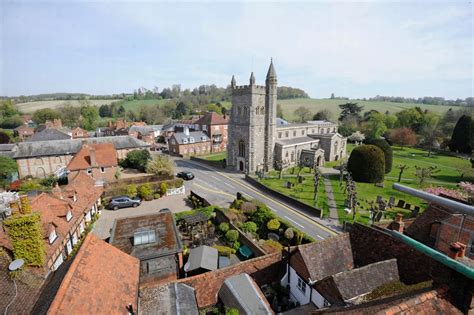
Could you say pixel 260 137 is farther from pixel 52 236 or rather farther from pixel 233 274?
pixel 52 236

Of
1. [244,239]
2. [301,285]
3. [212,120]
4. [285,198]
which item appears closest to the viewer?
[301,285]

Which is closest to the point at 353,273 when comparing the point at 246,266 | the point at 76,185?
the point at 246,266

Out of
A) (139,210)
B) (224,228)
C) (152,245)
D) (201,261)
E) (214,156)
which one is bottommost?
(139,210)

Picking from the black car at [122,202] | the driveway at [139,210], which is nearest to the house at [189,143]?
the driveway at [139,210]

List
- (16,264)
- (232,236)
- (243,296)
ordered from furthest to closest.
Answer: (232,236) < (243,296) < (16,264)

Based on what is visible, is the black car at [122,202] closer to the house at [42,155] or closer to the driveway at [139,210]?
the driveway at [139,210]

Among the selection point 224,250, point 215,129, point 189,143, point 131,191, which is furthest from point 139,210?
point 215,129
